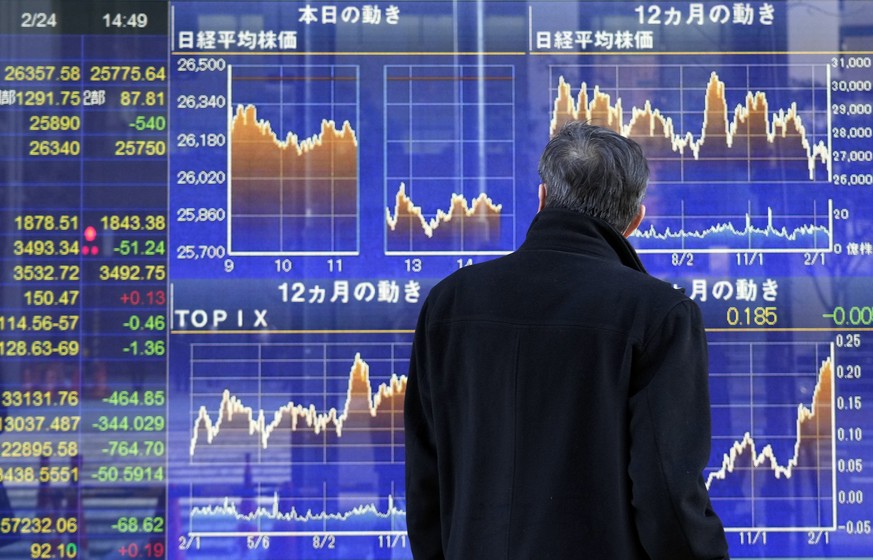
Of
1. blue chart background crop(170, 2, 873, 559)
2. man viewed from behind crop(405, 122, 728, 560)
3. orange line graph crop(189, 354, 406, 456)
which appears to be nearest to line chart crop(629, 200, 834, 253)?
blue chart background crop(170, 2, 873, 559)

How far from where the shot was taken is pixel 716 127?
13.4 ft

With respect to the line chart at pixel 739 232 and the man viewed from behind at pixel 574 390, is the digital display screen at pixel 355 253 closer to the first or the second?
the line chart at pixel 739 232

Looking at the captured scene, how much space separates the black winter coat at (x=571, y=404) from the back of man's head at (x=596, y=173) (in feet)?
0.15

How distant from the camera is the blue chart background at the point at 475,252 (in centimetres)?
405

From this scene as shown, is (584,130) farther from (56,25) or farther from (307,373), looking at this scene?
(56,25)

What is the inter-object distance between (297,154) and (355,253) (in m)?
0.43

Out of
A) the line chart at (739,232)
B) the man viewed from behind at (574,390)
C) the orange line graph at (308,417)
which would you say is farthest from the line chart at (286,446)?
the man viewed from behind at (574,390)

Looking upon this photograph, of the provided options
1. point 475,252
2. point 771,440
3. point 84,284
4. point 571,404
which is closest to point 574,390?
point 571,404

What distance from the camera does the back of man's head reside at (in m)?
2.35

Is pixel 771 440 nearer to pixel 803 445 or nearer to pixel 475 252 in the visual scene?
pixel 803 445

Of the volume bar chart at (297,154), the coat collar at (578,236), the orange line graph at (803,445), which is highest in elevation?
the volume bar chart at (297,154)

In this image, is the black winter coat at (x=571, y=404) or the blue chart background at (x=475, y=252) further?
the blue chart background at (x=475, y=252)

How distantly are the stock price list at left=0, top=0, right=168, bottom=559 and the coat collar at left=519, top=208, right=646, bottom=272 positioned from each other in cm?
211

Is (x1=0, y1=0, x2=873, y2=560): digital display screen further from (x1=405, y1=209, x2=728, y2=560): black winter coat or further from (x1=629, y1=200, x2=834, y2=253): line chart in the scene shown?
(x1=405, y1=209, x2=728, y2=560): black winter coat
